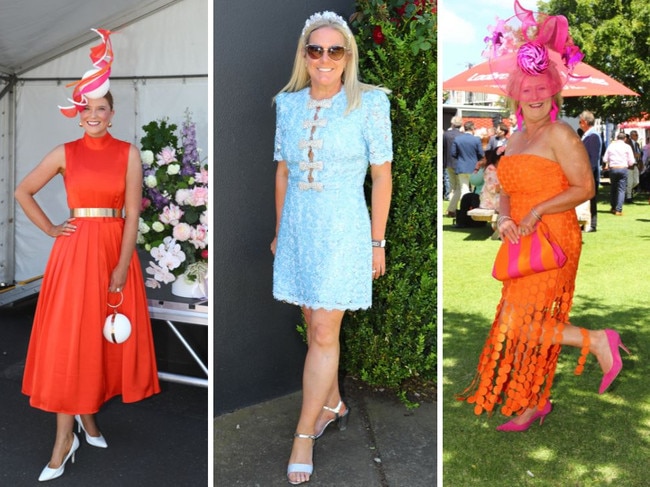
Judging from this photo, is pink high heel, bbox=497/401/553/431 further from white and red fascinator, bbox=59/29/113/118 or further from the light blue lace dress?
white and red fascinator, bbox=59/29/113/118

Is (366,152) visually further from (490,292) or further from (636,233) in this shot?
(636,233)

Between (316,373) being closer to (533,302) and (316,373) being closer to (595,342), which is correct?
(533,302)

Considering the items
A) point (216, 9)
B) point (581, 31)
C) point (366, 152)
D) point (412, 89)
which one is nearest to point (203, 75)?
point (216, 9)

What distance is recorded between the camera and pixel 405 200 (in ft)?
12.5

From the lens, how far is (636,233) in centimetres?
1111

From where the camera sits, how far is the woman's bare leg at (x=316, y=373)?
334cm

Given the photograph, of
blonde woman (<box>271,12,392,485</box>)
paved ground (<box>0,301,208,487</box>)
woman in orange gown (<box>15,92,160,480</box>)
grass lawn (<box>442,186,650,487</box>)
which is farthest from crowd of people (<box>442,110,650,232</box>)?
woman in orange gown (<box>15,92,160,480</box>)

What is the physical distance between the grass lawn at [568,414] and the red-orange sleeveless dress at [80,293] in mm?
1796

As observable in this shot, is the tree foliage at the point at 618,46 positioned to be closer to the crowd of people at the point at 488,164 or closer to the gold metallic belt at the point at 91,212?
the crowd of people at the point at 488,164

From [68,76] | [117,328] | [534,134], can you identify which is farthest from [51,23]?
[534,134]

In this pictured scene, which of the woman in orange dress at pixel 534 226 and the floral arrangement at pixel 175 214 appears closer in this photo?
the woman in orange dress at pixel 534 226

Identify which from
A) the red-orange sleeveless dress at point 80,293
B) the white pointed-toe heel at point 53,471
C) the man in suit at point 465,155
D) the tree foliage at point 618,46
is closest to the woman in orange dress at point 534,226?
the red-orange sleeveless dress at point 80,293

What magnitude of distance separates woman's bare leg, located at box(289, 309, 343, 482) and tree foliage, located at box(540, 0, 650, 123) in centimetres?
1627

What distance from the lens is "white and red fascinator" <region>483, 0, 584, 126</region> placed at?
3.48m
